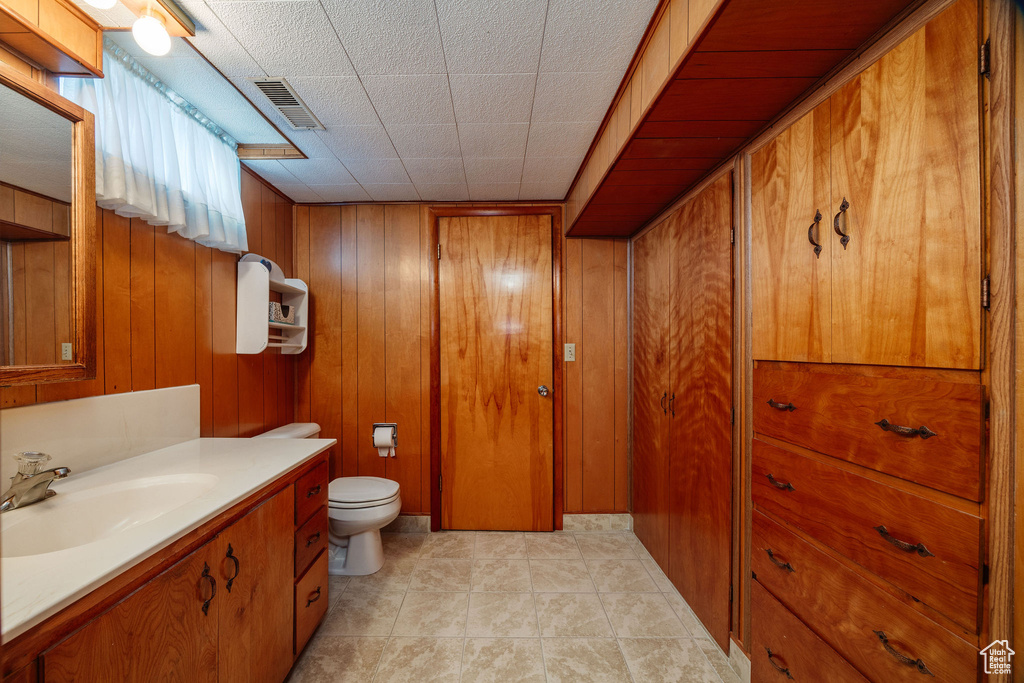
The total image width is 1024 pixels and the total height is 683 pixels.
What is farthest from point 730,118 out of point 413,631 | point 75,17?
point 413,631

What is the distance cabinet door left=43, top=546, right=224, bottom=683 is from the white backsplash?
0.63m

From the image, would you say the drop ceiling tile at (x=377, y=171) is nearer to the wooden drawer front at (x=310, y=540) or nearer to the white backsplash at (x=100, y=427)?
the white backsplash at (x=100, y=427)

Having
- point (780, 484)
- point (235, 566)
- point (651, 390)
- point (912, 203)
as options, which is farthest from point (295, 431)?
point (912, 203)

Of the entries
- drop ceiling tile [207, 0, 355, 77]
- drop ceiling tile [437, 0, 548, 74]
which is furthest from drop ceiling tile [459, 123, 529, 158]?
drop ceiling tile [207, 0, 355, 77]

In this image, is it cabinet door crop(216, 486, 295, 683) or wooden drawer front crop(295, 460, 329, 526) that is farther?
wooden drawer front crop(295, 460, 329, 526)

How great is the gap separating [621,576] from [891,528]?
1.50 meters

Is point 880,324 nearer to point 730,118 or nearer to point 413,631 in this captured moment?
point 730,118

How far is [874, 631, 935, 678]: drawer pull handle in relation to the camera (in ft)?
3.51

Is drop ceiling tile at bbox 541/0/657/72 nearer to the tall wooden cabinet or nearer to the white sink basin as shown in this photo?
the tall wooden cabinet

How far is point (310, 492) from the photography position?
5.98 feet

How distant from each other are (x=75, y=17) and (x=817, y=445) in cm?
244

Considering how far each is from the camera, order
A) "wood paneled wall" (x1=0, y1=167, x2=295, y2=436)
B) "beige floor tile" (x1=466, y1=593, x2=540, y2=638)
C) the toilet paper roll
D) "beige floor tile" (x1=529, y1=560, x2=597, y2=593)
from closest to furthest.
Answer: "wood paneled wall" (x1=0, y1=167, x2=295, y2=436) → "beige floor tile" (x1=466, y1=593, x2=540, y2=638) → "beige floor tile" (x1=529, y1=560, x2=597, y2=593) → the toilet paper roll

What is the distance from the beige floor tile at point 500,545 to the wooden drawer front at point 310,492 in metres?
1.05

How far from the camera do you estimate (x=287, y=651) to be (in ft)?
5.47
